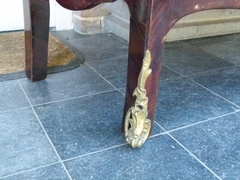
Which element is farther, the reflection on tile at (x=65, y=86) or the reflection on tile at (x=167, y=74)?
the reflection on tile at (x=167, y=74)

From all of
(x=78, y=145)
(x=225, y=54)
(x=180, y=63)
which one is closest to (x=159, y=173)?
(x=78, y=145)

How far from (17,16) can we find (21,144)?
103 cm

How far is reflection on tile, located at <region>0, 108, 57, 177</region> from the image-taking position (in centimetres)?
71

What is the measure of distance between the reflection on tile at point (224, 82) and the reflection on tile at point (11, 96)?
0.57 m

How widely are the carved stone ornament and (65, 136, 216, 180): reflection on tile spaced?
0.03m

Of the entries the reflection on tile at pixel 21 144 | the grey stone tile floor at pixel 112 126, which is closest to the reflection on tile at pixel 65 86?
the grey stone tile floor at pixel 112 126

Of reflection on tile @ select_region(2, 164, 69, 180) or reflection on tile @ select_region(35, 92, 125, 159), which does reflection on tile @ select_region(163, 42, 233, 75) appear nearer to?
reflection on tile @ select_region(35, 92, 125, 159)

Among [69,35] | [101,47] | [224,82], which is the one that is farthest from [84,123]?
[69,35]

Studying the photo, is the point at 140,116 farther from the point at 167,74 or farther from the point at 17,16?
the point at 17,16

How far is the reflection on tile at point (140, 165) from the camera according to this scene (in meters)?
0.69

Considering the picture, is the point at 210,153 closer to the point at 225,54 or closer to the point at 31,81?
the point at 31,81

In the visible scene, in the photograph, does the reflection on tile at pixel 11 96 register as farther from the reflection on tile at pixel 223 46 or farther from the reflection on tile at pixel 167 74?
the reflection on tile at pixel 223 46

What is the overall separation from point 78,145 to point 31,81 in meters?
0.40

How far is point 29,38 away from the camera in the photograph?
1046mm
